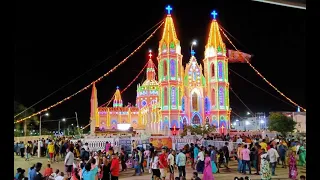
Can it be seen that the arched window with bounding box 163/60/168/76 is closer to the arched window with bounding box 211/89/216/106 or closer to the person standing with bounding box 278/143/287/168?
the arched window with bounding box 211/89/216/106

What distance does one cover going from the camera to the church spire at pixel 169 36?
36500mm

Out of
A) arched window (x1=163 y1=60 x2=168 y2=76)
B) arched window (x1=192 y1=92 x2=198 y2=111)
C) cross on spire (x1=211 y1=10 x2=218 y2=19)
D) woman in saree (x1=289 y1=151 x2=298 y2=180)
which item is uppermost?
cross on spire (x1=211 y1=10 x2=218 y2=19)

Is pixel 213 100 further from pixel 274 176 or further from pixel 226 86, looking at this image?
pixel 274 176

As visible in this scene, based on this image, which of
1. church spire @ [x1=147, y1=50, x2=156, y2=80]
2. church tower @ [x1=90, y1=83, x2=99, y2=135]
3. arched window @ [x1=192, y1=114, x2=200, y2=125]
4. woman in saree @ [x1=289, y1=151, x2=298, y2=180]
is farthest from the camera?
church spire @ [x1=147, y1=50, x2=156, y2=80]

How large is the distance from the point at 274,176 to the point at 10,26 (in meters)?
11.0

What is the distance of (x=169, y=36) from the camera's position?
3672cm

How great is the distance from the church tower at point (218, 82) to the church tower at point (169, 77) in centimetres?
421

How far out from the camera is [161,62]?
3712 cm

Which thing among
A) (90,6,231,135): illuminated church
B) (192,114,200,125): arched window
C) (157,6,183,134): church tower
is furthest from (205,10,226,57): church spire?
(192,114,200,125): arched window

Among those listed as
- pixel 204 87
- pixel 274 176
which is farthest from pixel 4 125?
pixel 204 87

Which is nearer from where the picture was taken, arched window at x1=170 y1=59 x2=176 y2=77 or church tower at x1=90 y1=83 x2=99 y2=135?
arched window at x1=170 y1=59 x2=176 y2=77

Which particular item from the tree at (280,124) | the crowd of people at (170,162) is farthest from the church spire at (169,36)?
the crowd of people at (170,162)

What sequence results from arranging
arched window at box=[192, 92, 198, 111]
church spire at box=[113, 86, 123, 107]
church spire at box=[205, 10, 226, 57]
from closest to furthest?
church spire at box=[205, 10, 226, 57] < arched window at box=[192, 92, 198, 111] < church spire at box=[113, 86, 123, 107]

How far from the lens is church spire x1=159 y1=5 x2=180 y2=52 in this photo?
3650 centimetres
